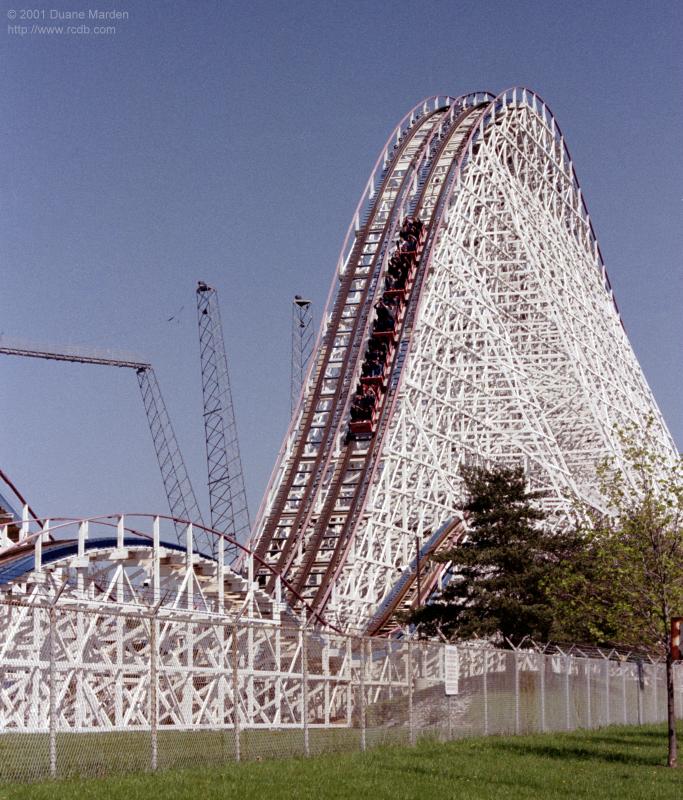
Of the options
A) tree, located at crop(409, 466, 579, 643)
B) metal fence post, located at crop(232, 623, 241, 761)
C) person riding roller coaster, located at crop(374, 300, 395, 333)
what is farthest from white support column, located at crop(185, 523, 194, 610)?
person riding roller coaster, located at crop(374, 300, 395, 333)

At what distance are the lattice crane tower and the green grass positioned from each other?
17.7m

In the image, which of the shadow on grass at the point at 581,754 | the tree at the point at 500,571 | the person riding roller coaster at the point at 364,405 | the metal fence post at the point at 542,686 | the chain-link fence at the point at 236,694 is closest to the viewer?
the chain-link fence at the point at 236,694

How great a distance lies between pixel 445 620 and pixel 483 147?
862 inches

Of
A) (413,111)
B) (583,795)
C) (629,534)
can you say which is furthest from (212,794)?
(413,111)

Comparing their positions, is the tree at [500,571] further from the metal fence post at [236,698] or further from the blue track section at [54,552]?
the metal fence post at [236,698]

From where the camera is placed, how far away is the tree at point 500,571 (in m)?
32.2

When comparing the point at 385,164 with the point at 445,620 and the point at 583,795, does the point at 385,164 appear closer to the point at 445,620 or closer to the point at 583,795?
the point at 445,620

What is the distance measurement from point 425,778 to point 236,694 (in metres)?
2.29

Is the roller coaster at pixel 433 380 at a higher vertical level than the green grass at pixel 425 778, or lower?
higher

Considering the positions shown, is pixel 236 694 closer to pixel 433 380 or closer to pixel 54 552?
pixel 54 552

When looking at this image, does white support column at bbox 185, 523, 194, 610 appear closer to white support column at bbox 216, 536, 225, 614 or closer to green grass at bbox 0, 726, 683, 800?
white support column at bbox 216, 536, 225, 614

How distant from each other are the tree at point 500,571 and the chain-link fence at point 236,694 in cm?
282

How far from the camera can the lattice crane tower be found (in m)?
40.9

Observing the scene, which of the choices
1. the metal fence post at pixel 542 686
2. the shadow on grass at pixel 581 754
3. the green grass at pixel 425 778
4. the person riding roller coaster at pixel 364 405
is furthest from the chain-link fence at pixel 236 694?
the person riding roller coaster at pixel 364 405
